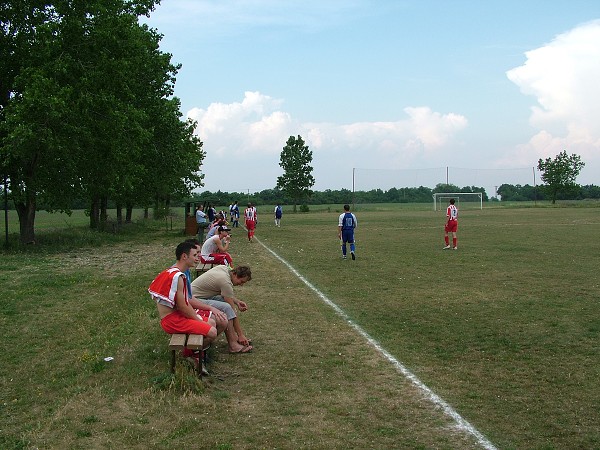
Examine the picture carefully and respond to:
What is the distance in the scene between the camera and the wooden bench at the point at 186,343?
19.6 feet

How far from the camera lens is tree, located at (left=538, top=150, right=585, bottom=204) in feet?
281

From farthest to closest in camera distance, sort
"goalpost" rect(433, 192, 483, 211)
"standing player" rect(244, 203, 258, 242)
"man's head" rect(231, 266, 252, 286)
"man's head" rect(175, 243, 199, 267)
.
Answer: "goalpost" rect(433, 192, 483, 211), "standing player" rect(244, 203, 258, 242), "man's head" rect(231, 266, 252, 286), "man's head" rect(175, 243, 199, 267)

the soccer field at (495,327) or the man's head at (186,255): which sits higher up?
the man's head at (186,255)

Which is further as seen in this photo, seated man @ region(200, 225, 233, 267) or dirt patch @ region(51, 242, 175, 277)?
dirt patch @ region(51, 242, 175, 277)

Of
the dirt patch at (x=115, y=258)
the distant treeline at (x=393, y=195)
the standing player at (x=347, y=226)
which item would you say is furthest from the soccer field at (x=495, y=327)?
the distant treeline at (x=393, y=195)

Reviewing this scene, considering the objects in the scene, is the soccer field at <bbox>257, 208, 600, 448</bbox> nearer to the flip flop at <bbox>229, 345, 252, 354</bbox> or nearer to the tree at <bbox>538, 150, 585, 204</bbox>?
the flip flop at <bbox>229, 345, 252, 354</bbox>

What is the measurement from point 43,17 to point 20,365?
18.8 metres

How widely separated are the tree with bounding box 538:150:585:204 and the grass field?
78.4 m

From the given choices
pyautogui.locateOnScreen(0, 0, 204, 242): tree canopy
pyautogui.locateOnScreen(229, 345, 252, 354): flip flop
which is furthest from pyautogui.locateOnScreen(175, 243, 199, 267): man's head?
pyautogui.locateOnScreen(0, 0, 204, 242): tree canopy

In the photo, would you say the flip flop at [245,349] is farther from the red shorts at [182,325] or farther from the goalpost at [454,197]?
the goalpost at [454,197]

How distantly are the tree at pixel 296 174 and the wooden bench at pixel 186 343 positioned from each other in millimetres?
79395

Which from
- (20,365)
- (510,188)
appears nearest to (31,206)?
(20,365)

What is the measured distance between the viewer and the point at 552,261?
16.7 meters

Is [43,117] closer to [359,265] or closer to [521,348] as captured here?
[359,265]
